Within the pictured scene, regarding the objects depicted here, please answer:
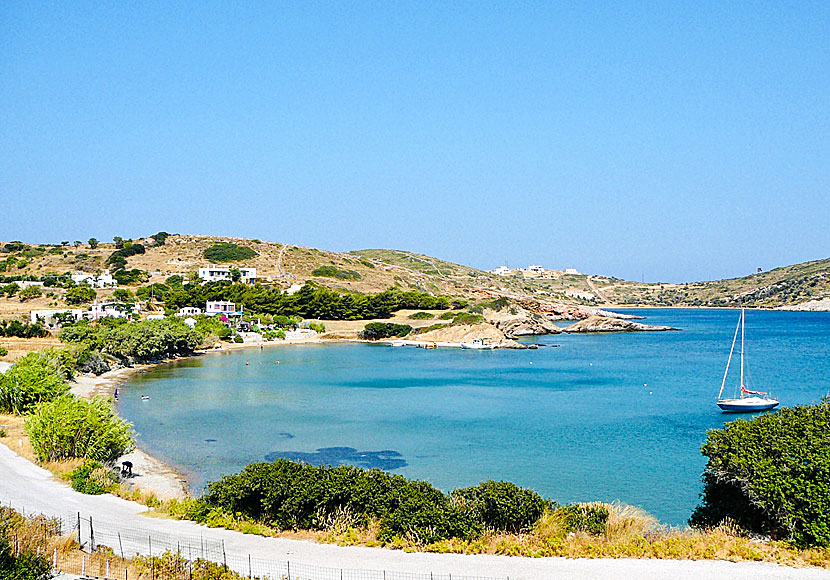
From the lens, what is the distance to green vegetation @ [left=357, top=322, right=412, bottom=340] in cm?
8512

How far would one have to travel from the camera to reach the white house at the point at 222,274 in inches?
4035

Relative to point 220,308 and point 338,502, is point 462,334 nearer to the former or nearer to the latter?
point 220,308

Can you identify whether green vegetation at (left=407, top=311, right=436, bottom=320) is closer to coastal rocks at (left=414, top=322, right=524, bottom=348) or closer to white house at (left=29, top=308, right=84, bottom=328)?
coastal rocks at (left=414, top=322, right=524, bottom=348)

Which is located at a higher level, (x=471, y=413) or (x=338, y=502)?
(x=338, y=502)

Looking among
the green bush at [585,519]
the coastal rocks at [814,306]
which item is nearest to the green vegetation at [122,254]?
the green bush at [585,519]

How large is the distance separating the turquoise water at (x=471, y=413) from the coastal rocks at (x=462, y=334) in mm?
13538

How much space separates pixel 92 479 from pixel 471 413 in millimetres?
22974

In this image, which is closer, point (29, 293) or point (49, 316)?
point (49, 316)

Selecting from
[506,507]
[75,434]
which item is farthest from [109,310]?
[506,507]

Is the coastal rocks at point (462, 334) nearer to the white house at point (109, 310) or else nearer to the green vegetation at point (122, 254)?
the white house at point (109, 310)

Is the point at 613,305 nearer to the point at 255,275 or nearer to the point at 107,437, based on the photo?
the point at 255,275

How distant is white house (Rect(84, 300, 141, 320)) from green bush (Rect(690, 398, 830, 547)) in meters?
65.1

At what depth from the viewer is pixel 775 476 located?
42.8 ft

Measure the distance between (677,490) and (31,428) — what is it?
20.5m
